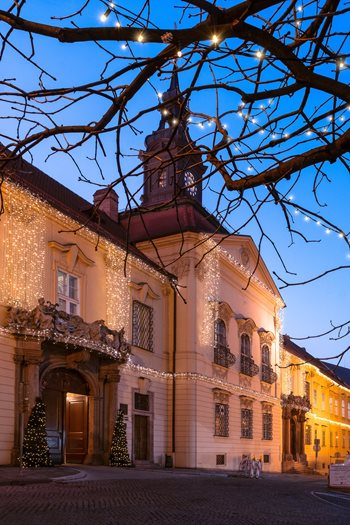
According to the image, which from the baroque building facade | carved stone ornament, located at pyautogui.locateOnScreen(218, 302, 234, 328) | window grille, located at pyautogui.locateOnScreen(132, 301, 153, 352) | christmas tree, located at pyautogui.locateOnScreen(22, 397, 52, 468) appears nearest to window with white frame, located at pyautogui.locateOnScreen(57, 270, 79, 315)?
the baroque building facade

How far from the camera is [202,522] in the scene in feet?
31.3

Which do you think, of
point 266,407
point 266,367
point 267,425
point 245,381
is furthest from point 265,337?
point 267,425

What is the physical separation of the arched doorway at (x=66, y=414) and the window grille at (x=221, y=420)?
328 inches

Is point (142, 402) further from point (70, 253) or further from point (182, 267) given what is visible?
point (70, 253)

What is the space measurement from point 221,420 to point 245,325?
18.5 ft

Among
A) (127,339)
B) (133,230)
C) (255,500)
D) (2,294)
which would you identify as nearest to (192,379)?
(127,339)

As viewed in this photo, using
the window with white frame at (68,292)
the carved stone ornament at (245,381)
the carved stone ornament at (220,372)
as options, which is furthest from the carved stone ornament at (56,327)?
the carved stone ornament at (245,381)

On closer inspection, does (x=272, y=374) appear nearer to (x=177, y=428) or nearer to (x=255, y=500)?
(x=177, y=428)

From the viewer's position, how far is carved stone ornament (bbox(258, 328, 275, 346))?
123 feet

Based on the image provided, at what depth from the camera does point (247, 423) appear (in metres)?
34.7

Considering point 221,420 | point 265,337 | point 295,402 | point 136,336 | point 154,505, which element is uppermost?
point 265,337

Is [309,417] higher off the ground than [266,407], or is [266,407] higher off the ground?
[266,407]

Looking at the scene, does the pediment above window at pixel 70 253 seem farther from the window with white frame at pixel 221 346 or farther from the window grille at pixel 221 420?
the window grille at pixel 221 420

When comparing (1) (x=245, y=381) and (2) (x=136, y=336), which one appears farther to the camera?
(1) (x=245, y=381)
